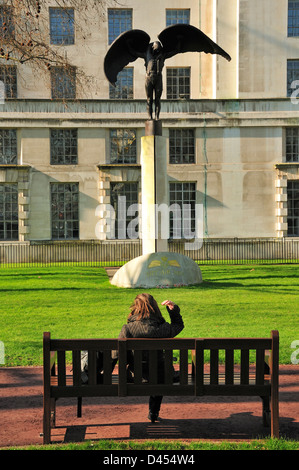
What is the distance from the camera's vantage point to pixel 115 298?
56.1ft

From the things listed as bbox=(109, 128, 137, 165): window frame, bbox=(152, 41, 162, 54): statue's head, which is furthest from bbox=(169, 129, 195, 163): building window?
bbox=(152, 41, 162, 54): statue's head

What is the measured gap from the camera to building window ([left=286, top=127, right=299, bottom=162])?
112ft

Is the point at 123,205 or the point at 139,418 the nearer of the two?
the point at 139,418

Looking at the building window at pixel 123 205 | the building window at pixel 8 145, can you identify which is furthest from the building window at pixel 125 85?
the building window at pixel 8 145

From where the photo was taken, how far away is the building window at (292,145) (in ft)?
112

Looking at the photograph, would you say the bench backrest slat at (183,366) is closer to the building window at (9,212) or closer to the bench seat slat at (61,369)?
the bench seat slat at (61,369)

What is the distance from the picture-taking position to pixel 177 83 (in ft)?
116

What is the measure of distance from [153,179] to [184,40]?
5.08 metres

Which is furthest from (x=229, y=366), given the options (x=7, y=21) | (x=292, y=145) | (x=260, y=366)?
(x=292, y=145)

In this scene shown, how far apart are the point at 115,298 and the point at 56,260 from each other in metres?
16.5

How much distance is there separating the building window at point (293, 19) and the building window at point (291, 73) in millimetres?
1556

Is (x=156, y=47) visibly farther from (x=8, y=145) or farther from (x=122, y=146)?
(x=8, y=145)
